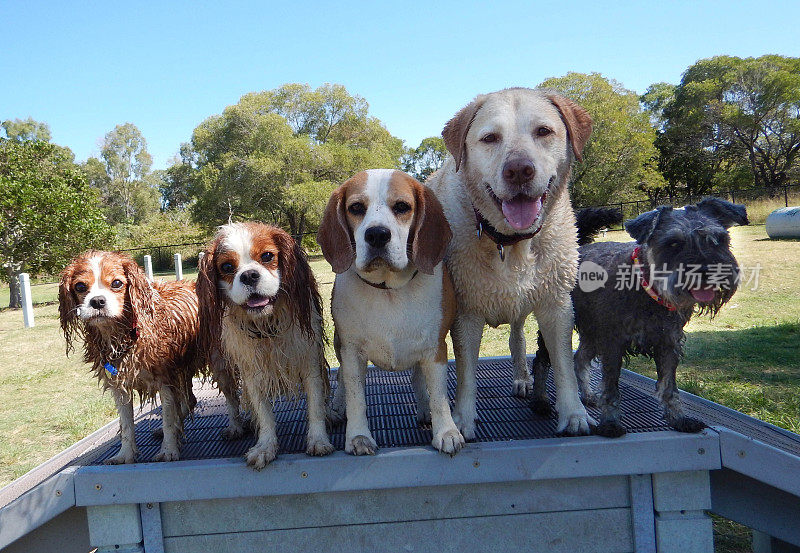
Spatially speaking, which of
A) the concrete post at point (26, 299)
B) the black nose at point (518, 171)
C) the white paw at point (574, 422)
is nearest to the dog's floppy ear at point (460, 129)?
the black nose at point (518, 171)

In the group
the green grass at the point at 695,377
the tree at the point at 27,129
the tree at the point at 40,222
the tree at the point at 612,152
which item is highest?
the tree at the point at 27,129

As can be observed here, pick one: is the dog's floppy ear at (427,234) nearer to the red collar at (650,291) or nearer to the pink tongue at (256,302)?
the pink tongue at (256,302)

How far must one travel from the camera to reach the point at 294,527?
2535 millimetres

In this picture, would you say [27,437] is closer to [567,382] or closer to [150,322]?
[150,322]

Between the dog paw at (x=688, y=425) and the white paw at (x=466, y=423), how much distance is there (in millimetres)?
987

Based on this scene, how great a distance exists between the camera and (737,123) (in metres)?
37.1

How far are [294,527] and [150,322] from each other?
127 cm

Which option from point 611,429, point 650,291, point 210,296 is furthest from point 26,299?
point 650,291

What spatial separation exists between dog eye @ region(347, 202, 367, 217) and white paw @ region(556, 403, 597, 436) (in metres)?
1.46

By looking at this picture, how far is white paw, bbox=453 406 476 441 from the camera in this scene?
264 centimetres

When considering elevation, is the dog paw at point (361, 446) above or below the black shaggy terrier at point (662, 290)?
below

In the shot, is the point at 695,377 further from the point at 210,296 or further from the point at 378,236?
the point at 210,296

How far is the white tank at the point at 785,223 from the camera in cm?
1636

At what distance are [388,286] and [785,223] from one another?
61.9 feet
